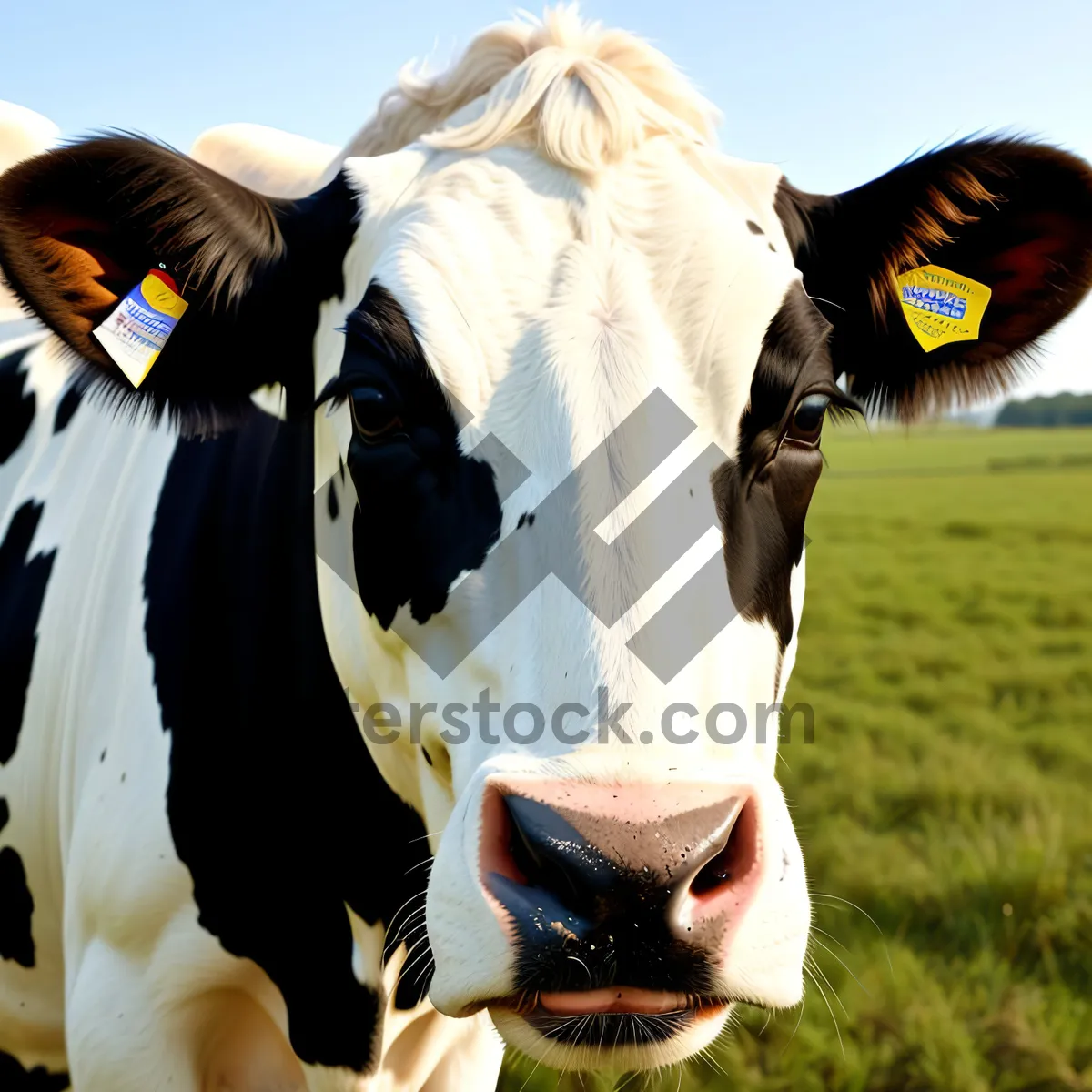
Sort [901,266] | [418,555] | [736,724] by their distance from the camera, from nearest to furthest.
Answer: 1. [736,724]
2. [418,555]
3. [901,266]

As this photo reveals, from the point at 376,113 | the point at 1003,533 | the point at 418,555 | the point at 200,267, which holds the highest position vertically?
the point at 376,113

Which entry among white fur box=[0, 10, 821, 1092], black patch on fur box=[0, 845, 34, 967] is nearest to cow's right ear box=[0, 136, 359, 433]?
white fur box=[0, 10, 821, 1092]

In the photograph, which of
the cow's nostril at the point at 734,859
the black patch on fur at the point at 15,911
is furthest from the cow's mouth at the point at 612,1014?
the black patch on fur at the point at 15,911

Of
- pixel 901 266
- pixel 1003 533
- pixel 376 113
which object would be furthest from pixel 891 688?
pixel 1003 533

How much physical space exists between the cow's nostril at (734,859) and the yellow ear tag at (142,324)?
1427 millimetres

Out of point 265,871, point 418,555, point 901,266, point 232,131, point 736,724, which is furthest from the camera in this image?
point 232,131

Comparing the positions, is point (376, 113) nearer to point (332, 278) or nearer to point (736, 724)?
point (332, 278)

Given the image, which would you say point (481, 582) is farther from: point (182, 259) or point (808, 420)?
point (182, 259)

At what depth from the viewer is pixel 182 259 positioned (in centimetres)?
199

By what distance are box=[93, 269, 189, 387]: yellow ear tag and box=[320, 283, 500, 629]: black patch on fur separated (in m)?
0.50

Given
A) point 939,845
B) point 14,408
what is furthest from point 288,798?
point 939,845

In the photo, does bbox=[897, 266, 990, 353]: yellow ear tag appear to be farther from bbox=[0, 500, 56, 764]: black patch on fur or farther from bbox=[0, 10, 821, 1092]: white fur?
bbox=[0, 500, 56, 764]: black patch on fur

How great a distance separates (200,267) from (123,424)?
0.91 metres

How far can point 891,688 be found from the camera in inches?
314
